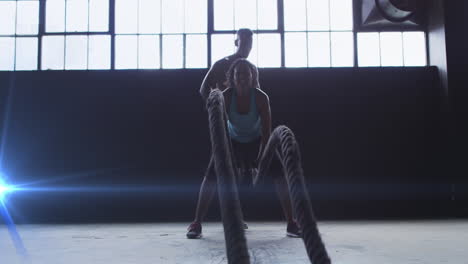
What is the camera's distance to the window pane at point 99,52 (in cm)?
579

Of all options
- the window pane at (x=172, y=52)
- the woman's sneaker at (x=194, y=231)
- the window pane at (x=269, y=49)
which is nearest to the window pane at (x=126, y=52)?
the window pane at (x=172, y=52)

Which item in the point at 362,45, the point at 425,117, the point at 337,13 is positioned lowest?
the point at 425,117

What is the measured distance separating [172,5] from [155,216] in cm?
281

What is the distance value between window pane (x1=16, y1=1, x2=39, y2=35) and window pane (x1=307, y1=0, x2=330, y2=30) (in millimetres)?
3683

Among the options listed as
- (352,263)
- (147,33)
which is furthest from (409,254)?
(147,33)

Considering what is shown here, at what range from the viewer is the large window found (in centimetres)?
582

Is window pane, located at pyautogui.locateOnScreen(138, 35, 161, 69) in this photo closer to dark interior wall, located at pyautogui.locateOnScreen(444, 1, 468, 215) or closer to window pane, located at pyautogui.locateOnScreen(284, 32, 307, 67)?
window pane, located at pyautogui.locateOnScreen(284, 32, 307, 67)

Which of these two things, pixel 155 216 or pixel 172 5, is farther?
pixel 172 5

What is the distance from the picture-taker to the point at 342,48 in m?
5.90

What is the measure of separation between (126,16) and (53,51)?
3.53 ft

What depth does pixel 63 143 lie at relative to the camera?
565 cm

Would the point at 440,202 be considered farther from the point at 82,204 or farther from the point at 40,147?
the point at 40,147

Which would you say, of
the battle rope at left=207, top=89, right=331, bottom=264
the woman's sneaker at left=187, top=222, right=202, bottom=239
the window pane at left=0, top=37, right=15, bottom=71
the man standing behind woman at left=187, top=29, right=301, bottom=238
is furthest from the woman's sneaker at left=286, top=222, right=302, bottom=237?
the window pane at left=0, top=37, right=15, bottom=71

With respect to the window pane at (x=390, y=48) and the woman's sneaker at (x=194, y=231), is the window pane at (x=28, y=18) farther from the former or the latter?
the window pane at (x=390, y=48)
